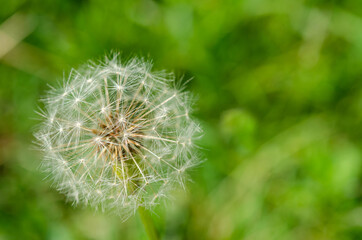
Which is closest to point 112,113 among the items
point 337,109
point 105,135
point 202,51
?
point 105,135

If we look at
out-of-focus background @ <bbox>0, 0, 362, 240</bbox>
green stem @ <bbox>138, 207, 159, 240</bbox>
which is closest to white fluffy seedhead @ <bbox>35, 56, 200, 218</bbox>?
green stem @ <bbox>138, 207, 159, 240</bbox>

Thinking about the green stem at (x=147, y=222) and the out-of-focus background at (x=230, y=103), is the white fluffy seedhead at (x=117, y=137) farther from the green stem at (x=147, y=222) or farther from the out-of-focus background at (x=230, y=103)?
the out-of-focus background at (x=230, y=103)

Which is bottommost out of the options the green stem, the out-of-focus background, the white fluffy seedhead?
the green stem

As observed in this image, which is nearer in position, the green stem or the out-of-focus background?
the green stem

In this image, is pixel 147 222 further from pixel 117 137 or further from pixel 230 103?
pixel 230 103

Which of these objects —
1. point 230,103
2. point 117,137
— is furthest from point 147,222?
point 230,103

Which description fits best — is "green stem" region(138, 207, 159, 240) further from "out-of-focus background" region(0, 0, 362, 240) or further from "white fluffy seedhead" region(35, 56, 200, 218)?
"out-of-focus background" region(0, 0, 362, 240)

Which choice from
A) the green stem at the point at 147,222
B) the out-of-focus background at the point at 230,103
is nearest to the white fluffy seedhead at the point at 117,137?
the green stem at the point at 147,222
